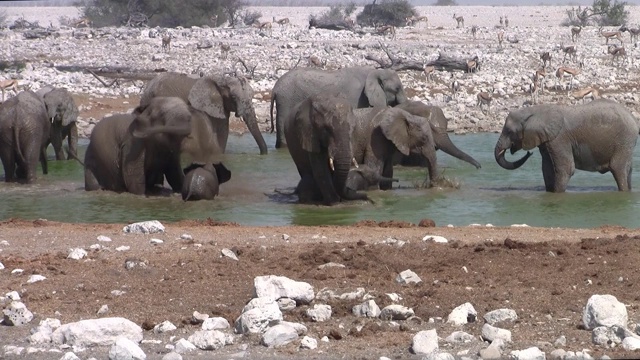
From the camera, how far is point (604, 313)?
22.5 feet

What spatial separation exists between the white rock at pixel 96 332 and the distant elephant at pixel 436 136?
437 inches

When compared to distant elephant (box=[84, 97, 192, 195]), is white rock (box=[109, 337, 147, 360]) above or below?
above

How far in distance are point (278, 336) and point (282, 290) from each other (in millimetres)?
765

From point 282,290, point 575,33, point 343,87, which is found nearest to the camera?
point 282,290

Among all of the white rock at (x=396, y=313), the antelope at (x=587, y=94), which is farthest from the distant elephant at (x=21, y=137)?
the antelope at (x=587, y=94)

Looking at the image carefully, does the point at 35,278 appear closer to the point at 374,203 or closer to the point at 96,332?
the point at 96,332

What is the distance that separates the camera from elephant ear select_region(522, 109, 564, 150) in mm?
15977

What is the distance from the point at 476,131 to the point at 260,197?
9.41 meters

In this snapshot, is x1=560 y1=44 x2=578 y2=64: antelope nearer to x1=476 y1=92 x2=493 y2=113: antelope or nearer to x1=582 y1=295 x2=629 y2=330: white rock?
x1=476 y1=92 x2=493 y2=113: antelope

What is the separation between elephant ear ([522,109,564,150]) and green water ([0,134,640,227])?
68 centimetres

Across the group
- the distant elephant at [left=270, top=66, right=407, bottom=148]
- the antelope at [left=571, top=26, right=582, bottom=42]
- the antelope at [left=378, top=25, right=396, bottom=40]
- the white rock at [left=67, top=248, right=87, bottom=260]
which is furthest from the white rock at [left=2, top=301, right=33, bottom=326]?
the antelope at [left=378, top=25, right=396, bottom=40]

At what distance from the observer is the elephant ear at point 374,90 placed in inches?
845

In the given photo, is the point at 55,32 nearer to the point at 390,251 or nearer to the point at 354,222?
the point at 354,222

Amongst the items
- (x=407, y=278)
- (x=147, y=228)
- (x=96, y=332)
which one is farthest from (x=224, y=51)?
(x=96, y=332)
